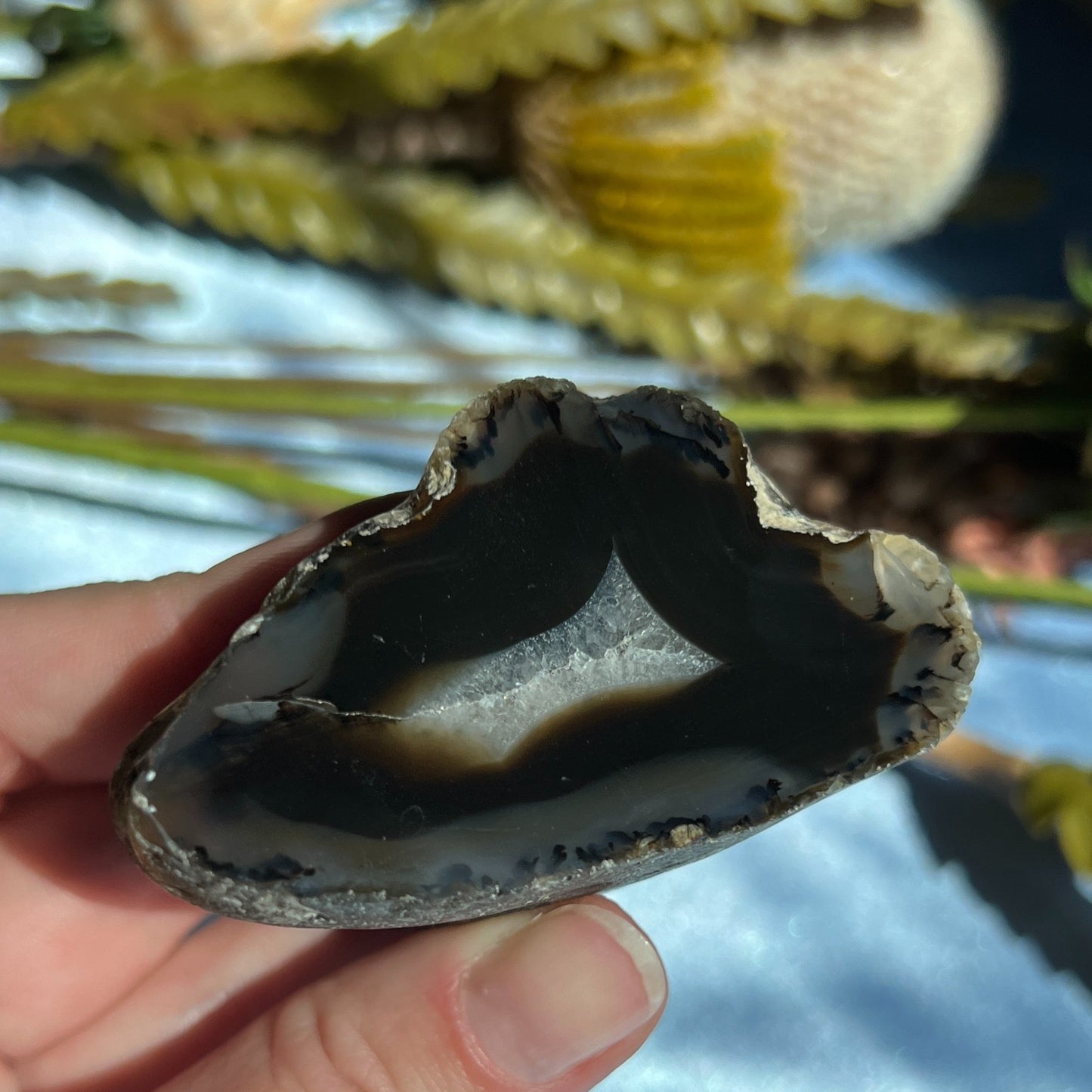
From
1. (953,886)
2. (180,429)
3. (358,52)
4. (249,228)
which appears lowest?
(953,886)

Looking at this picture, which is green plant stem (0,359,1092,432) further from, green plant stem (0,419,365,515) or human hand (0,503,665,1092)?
→ human hand (0,503,665,1092)

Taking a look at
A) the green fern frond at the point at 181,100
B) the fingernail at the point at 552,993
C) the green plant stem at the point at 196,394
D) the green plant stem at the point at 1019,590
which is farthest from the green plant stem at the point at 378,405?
the fingernail at the point at 552,993

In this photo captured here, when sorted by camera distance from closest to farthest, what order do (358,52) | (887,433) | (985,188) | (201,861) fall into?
(201,861) → (358,52) → (887,433) → (985,188)

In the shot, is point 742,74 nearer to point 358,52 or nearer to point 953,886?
point 358,52

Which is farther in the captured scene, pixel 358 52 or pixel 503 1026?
pixel 358 52

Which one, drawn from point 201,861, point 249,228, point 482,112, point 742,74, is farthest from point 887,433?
point 201,861

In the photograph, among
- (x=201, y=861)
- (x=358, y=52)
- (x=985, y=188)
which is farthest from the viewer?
(x=985, y=188)

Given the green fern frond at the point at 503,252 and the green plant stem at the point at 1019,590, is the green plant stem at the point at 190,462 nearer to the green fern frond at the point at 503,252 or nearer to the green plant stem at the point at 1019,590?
the green fern frond at the point at 503,252
